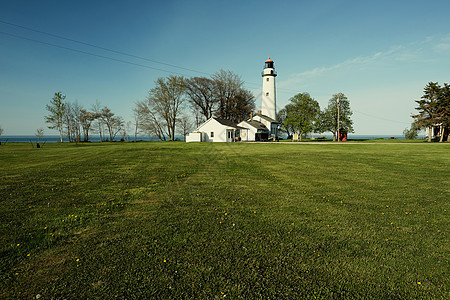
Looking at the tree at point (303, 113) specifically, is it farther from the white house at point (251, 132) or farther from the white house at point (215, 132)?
the white house at point (215, 132)

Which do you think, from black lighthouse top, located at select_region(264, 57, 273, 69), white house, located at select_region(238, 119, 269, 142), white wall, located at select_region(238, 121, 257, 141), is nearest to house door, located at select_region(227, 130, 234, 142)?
white house, located at select_region(238, 119, 269, 142)

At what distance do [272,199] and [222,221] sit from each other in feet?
7.80

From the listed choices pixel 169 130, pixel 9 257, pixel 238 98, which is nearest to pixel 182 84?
pixel 169 130

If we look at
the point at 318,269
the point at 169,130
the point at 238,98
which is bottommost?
the point at 318,269

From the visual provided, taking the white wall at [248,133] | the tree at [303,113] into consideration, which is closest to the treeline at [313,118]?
the tree at [303,113]

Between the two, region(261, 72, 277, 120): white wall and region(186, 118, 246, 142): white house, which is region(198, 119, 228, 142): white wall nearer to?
region(186, 118, 246, 142): white house

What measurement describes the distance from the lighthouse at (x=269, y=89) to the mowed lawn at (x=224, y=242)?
52120 millimetres

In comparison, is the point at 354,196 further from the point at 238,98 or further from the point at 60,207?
the point at 238,98

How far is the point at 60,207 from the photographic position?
6.22 meters

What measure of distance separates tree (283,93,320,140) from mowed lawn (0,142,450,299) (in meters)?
46.5

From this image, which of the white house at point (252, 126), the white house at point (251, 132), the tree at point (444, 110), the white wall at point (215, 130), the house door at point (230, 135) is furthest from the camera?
the white house at point (251, 132)

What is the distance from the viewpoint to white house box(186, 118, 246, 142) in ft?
159

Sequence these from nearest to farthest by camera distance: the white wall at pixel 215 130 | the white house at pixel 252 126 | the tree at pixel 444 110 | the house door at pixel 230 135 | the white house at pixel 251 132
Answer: the tree at pixel 444 110
the white wall at pixel 215 130
the white house at pixel 252 126
the house door at pixel 230 135
the white house at pixel 251 132

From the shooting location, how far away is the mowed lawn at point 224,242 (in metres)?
3.04
